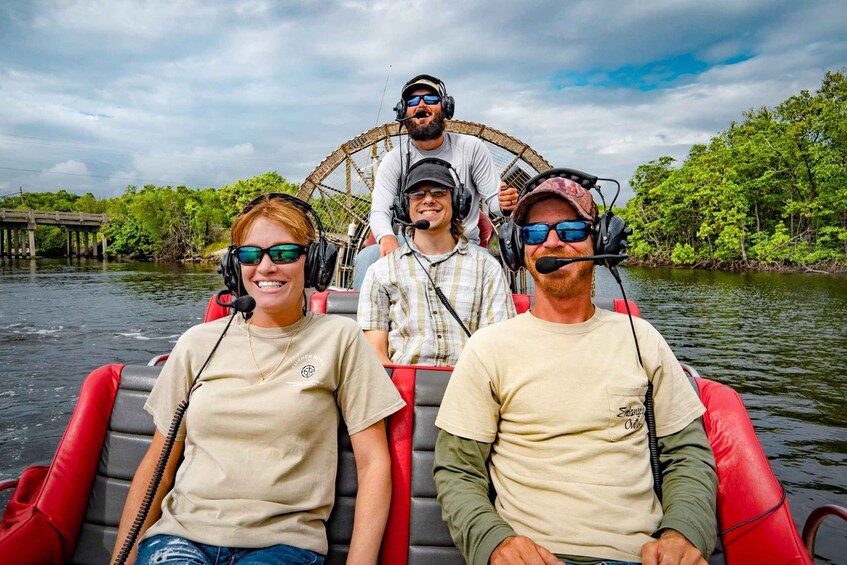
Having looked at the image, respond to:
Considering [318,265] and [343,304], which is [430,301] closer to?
[318,265]

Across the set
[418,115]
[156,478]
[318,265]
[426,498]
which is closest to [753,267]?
[418,115]

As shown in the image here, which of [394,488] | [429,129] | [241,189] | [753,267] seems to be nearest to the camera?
[394,488]

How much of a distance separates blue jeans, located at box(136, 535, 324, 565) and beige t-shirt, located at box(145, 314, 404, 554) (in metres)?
0.02

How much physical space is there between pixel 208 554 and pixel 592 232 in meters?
1.53

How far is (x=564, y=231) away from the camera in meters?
1.72

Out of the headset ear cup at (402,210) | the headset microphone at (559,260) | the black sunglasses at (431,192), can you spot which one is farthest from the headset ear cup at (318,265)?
the headset ear cup at (402,210)

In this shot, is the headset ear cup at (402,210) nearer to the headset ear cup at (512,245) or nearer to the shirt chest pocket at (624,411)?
the headset ear cup at (512,245)

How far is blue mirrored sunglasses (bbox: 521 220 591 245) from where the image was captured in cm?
172

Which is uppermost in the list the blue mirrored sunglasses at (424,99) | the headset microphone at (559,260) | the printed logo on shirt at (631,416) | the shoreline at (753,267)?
the blue mirrored sunglasses at (424,99)

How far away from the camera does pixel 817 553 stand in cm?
338

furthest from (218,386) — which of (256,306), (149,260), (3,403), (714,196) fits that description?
(149,260)

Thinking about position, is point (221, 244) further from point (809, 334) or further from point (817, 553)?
point (817, 553)

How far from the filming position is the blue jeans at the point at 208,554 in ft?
4.94

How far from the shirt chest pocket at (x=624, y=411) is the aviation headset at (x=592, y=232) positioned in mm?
401
